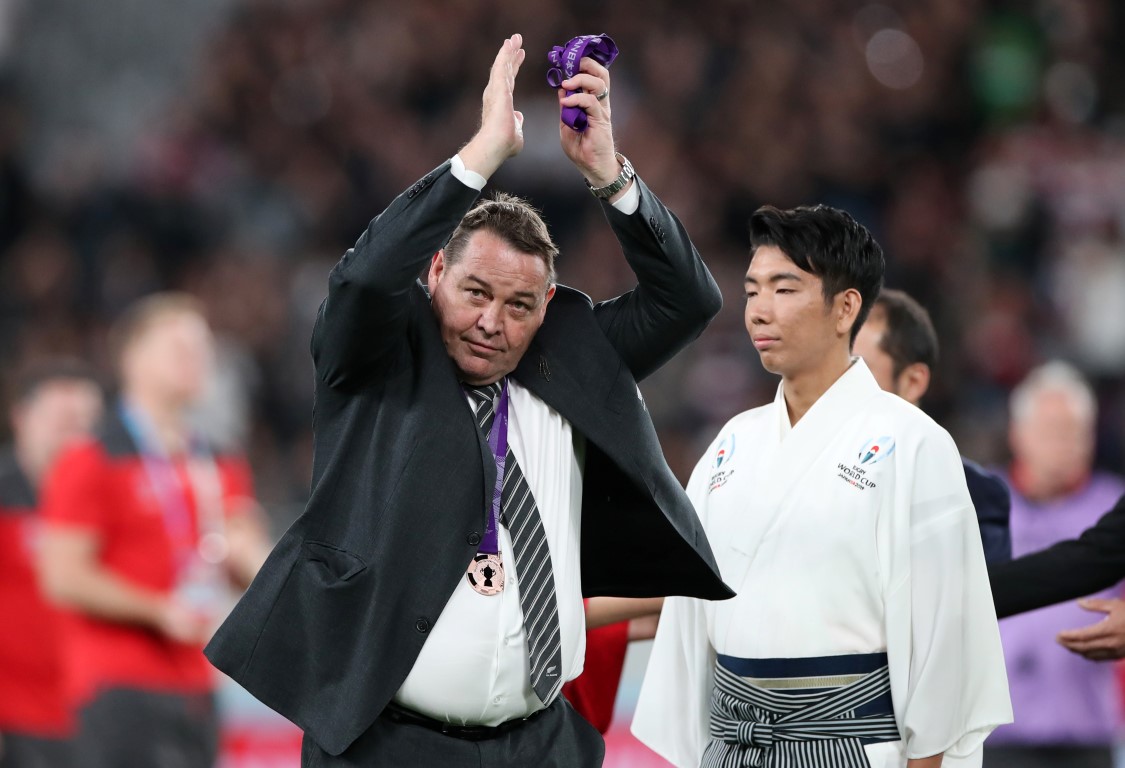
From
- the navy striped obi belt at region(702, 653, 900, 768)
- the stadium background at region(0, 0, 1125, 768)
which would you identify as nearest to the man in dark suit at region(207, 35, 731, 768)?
the navy striped obi belt at region(702, 653, 900, 768)

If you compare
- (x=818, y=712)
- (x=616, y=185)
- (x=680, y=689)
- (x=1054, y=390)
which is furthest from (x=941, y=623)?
(x=1054, y=390)

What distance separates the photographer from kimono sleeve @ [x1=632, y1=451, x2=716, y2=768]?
3.96m

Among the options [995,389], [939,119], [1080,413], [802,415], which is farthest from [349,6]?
[802,415]

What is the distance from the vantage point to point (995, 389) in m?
10.4

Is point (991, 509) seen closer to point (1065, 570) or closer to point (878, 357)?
point (1065, 570)

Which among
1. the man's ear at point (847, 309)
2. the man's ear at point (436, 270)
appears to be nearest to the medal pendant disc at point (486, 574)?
the man's ear at point (436, 270)

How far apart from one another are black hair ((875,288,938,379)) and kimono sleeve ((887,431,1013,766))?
2.71 feet

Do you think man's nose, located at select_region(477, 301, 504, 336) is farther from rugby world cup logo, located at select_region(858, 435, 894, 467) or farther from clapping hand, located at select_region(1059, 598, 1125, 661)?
clapping hand, located at select_region(1059, 598, 1125, 661)

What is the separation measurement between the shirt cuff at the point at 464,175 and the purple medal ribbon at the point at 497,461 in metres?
0.54

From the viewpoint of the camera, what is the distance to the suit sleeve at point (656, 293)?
3.51 m

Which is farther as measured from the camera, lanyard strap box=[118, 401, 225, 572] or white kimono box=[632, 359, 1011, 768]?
lanyard strap box=[118, 401, 225, 572]

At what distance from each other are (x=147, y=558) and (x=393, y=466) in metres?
3.33

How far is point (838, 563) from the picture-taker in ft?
11.9

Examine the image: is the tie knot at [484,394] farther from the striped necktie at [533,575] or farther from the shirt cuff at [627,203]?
the shirt cuff at [627,203]
